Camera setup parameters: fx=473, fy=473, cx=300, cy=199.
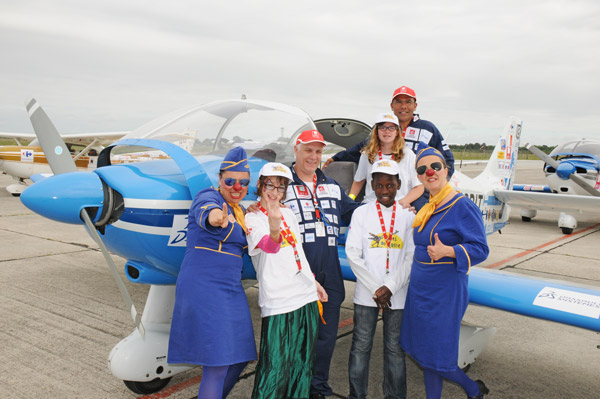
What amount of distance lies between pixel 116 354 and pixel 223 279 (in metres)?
1.15

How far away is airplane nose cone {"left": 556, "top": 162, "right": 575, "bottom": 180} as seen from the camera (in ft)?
40.0

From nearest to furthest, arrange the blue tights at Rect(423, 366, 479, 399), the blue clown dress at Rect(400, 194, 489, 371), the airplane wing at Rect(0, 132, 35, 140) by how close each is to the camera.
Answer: the blue clown dress at Rect(400, 194, 489, 371) < the blue tights at Rect(423, 366, 479, 399) < the airplane wing at Rect(0, 132, 35, 140)

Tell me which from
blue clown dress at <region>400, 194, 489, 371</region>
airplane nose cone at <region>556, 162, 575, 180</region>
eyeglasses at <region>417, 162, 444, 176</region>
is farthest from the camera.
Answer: airplane nose cone at <region>556, 162, 575, 180</region>

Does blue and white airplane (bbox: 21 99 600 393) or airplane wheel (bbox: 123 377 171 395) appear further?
airplane wheel (bbox: 123 377 171 395)

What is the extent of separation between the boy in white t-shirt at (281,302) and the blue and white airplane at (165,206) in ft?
1.78

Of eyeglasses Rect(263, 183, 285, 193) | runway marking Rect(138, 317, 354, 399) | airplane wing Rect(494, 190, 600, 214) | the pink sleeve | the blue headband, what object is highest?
the blue headband

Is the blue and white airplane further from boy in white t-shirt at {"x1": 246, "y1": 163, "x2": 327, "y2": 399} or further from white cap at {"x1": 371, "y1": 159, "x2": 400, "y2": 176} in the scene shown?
white cap at {"x1": 371, "y1": 159, "x2": 400, "y2": 176}

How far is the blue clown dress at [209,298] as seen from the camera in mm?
2342

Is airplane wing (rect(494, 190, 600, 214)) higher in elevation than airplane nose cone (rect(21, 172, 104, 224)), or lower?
lower

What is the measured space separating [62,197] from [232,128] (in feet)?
4.27

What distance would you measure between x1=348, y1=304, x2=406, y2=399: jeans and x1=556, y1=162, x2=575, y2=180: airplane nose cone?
37.7 feet

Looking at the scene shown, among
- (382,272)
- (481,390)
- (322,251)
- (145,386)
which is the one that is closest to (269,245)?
(322,251)

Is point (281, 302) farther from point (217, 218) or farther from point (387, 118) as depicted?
point (387, 118)

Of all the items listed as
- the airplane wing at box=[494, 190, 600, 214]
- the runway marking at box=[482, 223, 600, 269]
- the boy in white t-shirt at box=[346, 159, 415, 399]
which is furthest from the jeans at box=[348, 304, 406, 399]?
the airplane wing at box=[494, 190, 600, 214]
